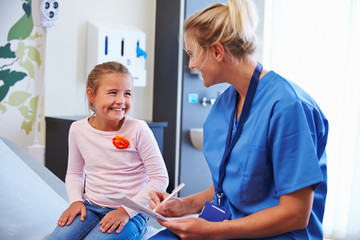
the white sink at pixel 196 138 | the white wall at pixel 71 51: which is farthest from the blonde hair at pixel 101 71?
the white sink at pixel 196 138

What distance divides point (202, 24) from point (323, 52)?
189 cm

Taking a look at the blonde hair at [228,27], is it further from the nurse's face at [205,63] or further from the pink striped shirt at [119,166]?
the pink striped shirt at [119,166]

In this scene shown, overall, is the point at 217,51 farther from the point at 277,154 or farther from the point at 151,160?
the point at 151,160

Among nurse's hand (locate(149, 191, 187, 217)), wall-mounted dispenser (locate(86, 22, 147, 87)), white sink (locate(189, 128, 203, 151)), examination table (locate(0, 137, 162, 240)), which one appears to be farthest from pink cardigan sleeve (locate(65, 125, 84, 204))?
white sink (locate(189, 128, 203, 151))

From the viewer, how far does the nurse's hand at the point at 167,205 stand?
1140 mm

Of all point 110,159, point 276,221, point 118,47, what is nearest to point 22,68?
point 118,47

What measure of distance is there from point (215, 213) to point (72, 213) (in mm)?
510

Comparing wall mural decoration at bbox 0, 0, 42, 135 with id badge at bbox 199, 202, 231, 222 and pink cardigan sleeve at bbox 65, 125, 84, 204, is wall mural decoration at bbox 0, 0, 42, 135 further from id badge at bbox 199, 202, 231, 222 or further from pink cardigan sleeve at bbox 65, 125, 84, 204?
id badge at bbox 199, 202, 231, 222

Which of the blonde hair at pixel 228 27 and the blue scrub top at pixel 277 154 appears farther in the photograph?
the blonde hair at pixel 228 27

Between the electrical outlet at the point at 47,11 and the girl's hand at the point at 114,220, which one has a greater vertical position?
the electrical outlet at the point at 47,11

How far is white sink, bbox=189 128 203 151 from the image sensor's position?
10.5ft

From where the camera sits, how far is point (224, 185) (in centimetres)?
108

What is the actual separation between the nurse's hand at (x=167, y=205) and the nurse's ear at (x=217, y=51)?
44 cm

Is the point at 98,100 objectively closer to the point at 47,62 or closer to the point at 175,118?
the point at 47,62
